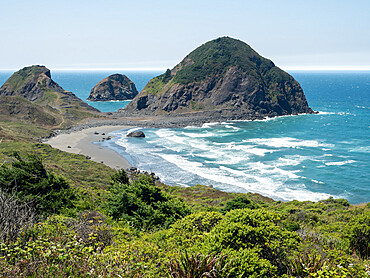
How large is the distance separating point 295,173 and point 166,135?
4725 centimetres

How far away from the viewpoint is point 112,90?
18862 centimetres

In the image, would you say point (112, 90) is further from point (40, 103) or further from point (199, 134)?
point (199, 134)

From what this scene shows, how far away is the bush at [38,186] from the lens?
18.5 m

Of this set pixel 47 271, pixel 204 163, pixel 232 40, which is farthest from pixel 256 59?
pixel 47 271

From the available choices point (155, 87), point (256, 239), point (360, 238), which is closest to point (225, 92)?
point (155, 87)

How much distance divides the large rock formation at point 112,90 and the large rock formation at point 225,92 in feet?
128

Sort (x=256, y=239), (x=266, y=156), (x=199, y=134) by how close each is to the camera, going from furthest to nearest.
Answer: (x=199, y=134)
(x=266, y=156)
(x=256, y=239)

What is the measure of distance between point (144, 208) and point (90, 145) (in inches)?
2547

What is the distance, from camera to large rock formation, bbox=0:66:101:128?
106m

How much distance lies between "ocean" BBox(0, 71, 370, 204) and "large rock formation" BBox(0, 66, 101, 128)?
108 feet

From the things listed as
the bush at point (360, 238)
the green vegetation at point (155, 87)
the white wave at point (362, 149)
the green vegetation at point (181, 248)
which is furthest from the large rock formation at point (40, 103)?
the bush at point (360, 238)

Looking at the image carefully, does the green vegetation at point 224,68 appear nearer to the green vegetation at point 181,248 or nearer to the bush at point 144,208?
the bush at point 144,208

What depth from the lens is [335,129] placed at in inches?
3718

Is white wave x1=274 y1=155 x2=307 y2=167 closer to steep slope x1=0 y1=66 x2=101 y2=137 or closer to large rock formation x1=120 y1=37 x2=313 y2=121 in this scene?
large rock formation x1=120 y1=37 x2=313 y2=121
